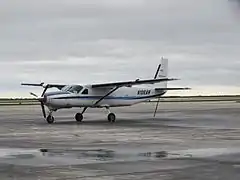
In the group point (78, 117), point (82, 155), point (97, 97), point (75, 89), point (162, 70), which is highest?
point (162, 70)

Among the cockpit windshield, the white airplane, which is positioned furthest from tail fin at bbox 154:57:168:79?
the cockpit windshield

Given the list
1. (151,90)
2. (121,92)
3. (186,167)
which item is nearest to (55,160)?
(186,167)

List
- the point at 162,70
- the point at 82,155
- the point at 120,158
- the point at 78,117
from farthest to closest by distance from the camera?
the point at 162,70 < the point at 78,117 < the point at 82,155 < the point at 120,158

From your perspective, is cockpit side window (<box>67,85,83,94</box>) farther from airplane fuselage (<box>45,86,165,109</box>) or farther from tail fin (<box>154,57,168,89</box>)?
tail fin (<box>154,57,168,89</box>)

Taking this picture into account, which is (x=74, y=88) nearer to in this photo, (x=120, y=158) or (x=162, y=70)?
(x=162, y=70)

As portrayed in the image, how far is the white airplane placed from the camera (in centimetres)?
3784

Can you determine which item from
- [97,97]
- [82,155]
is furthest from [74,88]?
[82,155]

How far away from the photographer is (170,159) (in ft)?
49.1

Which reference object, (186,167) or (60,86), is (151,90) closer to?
(60,86)

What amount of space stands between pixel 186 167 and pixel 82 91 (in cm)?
2675

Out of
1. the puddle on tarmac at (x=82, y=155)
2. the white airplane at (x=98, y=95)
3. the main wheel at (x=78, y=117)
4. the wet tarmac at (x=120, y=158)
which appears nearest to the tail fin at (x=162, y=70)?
the white airplane at (x=98, y=95)

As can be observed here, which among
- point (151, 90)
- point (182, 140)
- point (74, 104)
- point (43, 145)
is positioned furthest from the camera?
point (151, 90)

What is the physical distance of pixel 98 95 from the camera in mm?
40625

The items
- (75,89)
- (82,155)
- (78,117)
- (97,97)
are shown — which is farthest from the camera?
(97,97)
